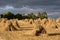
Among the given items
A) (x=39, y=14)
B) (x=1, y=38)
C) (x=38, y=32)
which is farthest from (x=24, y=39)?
(x=39, y=14)

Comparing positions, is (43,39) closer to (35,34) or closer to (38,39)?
(38,39)

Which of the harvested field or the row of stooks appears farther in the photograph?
the row of stooks

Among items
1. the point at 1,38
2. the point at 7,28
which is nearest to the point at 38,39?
the point at 1,38

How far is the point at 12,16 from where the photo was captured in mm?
121688

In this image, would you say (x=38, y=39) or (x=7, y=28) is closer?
(x=38, y=39)

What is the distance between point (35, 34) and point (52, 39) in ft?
12.9

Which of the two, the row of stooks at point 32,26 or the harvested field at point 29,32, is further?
the row of stooks at point 32,26

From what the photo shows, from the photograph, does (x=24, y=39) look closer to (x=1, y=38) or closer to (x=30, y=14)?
(x=1, y=38)

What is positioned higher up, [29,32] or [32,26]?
[29,32]

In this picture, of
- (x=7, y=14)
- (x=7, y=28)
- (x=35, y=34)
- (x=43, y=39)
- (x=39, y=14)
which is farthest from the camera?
(x=39, y=14)

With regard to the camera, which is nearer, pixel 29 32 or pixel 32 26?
pixel 29 32

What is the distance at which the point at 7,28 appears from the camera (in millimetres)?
33625

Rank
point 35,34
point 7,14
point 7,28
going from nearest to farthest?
1. point 35,34
2. point 7,28
3. point 7,14

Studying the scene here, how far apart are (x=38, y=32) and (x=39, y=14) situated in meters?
110
